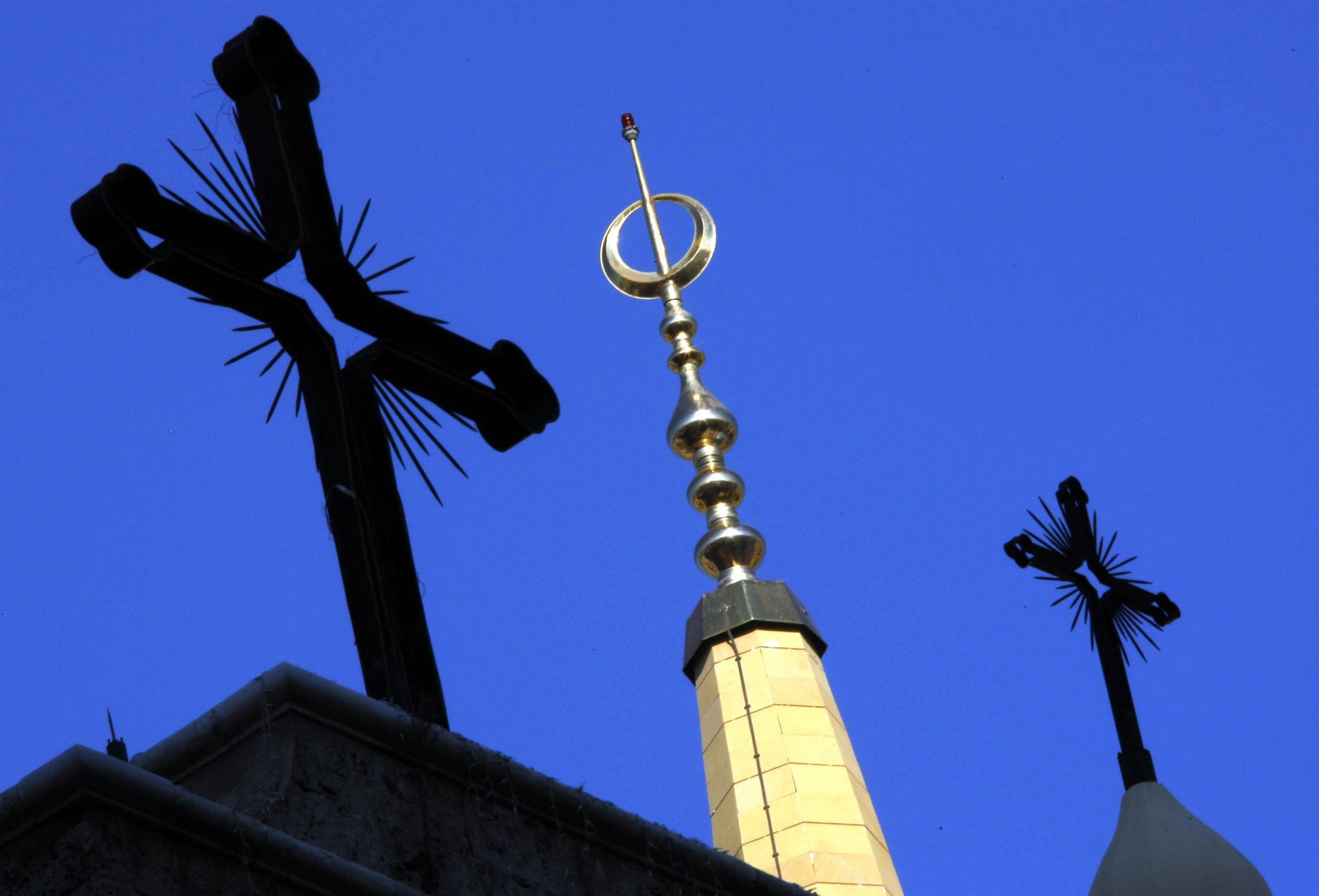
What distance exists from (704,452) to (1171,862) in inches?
518

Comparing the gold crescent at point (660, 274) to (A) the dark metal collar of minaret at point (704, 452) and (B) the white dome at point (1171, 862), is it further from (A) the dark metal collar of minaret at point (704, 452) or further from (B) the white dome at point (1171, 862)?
(B) the white dome at point (1171, 862)

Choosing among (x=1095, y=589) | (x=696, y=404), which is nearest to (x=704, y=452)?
(x=696, y=404)

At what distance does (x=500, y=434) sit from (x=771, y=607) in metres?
10.6

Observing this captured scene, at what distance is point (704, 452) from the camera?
1898cm

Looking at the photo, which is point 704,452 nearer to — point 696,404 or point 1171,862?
point 696,404

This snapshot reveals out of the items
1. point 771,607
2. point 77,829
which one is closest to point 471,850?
point 77,829

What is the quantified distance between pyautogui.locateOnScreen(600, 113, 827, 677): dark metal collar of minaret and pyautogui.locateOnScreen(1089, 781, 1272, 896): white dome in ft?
35.3

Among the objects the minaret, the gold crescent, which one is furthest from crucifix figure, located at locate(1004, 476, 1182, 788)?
the gold crescent

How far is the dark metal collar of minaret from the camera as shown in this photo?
676 inches

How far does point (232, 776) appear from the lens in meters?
4.62

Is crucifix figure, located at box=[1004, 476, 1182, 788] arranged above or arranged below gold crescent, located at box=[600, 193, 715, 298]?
below

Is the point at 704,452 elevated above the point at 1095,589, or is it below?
above

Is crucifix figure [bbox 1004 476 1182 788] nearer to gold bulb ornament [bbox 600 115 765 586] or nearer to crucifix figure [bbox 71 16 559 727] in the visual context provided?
crucifix figure [bbox 71 16 559 727]

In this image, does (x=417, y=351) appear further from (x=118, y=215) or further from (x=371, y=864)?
(x=371, y=864)
